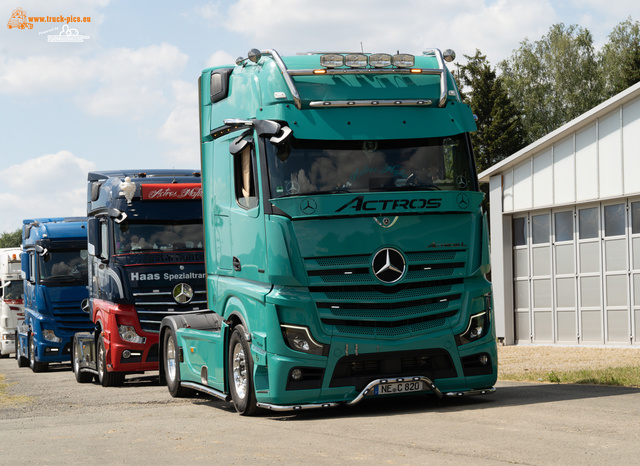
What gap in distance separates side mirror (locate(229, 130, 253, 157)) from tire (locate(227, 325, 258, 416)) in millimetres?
1960

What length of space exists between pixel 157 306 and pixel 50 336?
706 centimetres

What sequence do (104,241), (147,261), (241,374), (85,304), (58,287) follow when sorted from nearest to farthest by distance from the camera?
1. (241,374)
2. (147,261)
3. (104,241)
4. (85,304)
5. (58,287)

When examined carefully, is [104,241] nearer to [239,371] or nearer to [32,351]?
[239,371]

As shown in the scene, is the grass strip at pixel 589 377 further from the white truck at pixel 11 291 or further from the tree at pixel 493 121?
the tree at pixel 493 121

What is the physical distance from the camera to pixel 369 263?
9.14 m

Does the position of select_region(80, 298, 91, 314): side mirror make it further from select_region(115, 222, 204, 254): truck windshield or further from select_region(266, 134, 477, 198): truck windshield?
→ select_region(266, 134, 477, 198): truck windshield

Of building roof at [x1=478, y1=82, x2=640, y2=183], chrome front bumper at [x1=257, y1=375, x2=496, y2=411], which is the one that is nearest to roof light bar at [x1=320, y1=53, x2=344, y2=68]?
chrome front bumper at [x1=257, y1=375, x2=496, y2=411]

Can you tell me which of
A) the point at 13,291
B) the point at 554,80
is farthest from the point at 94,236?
the point at 554,80

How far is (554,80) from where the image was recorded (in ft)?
184

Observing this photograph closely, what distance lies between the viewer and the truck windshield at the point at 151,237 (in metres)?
15.0

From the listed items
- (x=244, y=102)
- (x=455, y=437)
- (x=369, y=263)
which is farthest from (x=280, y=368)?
(x=244, y=102)


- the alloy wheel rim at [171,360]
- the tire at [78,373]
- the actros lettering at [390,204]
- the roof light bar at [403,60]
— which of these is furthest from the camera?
the tire at [78,373]

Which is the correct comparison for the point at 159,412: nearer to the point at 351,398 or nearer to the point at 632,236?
the point at 351,398

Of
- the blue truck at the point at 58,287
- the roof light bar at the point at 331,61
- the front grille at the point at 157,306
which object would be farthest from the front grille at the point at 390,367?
the blue truck at the point at 58,287
